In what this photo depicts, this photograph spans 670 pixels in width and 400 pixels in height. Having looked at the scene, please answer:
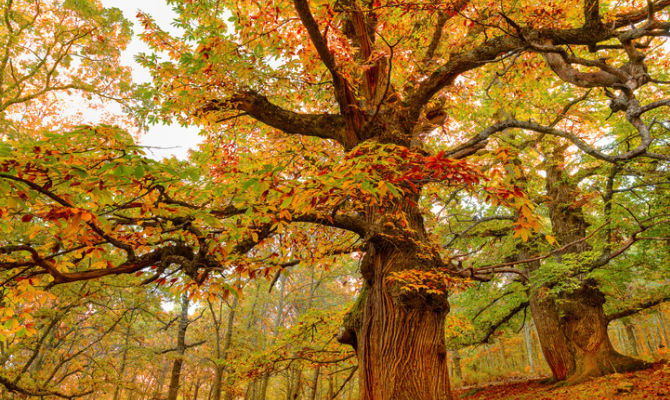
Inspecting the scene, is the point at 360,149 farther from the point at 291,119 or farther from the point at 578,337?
the point at 578,337

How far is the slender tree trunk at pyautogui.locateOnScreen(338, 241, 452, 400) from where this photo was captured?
3.26 meters

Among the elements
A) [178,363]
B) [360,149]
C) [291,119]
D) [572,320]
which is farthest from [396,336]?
[178,363]

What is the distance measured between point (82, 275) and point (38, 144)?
3.93ft

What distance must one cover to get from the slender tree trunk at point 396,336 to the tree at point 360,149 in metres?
0.01

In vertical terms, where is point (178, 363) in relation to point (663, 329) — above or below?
below

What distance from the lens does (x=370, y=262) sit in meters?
4.09

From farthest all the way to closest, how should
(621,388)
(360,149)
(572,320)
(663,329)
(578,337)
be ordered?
(663,329) < (572,320) < (578,337) < (621,388) < (360,149)

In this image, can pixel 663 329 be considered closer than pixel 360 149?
No

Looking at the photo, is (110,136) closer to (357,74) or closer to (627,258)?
(357,74)

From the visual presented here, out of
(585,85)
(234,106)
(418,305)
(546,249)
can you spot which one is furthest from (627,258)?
(234,106)

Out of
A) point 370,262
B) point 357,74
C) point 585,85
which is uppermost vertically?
point 357,74

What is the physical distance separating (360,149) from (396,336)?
6.87 feet

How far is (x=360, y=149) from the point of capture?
2.66 meters

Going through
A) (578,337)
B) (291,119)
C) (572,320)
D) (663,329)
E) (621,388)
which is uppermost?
(291,119)
